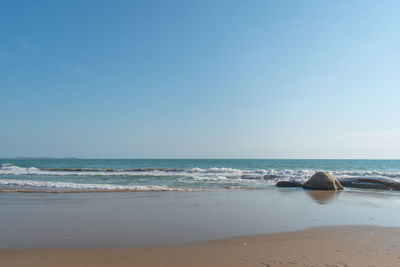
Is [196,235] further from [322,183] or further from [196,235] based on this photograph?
[322,183]

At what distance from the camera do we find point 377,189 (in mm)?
16688

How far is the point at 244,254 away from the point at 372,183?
16451 millimetres

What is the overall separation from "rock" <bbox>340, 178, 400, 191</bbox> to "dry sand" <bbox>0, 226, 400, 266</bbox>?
1319cm

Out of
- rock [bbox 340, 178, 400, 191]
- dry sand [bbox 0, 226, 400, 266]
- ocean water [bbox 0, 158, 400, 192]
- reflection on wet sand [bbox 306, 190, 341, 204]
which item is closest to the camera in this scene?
dry sand [bbox 0, 226, 400, 266]

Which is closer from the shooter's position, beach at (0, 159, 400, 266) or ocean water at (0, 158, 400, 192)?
beach at (0, 159, 400, 266)

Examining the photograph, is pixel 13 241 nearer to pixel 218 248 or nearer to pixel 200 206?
pixel 218 248

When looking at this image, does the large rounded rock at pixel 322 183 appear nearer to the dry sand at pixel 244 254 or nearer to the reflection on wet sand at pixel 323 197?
the reflection on wet sand at pixel 323 197

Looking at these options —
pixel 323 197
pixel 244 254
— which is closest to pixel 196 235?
pixel 244 254

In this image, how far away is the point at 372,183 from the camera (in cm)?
1731

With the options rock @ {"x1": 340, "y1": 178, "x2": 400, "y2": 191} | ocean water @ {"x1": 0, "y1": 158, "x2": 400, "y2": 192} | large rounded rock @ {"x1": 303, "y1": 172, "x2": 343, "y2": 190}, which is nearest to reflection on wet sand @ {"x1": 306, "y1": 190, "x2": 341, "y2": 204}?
large rounded rock @ {"x1": 303, "y1": 172, "x2": 343, "y2": 190}

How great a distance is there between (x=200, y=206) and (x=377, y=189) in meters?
13.3

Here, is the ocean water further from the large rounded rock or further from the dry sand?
the dry sand

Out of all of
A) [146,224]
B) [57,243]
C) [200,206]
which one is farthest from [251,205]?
[57,243]

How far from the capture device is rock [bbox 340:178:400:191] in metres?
16.6
